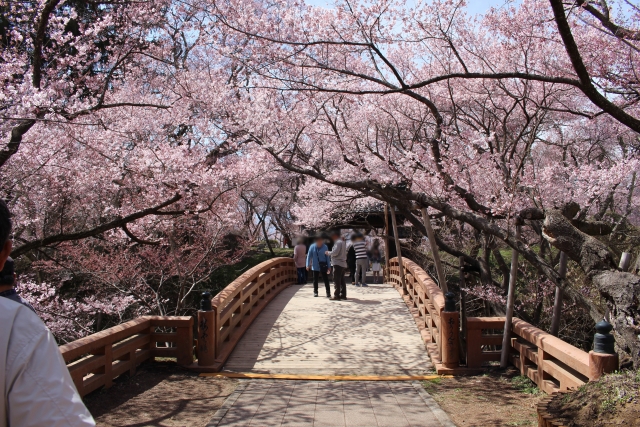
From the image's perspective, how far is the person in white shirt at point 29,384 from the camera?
4.20 feet

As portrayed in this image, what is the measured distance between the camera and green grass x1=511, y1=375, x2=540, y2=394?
19.9 feet

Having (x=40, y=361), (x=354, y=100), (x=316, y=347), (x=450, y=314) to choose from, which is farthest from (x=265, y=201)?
(x=40, y=361)

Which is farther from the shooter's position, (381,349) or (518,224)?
(381,349)

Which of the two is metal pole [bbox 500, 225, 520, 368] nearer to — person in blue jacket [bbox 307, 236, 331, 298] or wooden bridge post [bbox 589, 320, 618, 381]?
wooden bridge post [bbox 589, 320, 618, 381]

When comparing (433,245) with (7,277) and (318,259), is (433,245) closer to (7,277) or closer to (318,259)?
(318,259)

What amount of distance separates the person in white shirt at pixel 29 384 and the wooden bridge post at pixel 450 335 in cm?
650

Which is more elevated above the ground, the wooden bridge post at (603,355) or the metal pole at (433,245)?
the metal pole at (433,245)

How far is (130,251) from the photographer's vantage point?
12.2m

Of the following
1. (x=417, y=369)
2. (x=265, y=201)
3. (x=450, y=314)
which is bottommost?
(x=417, y=369)

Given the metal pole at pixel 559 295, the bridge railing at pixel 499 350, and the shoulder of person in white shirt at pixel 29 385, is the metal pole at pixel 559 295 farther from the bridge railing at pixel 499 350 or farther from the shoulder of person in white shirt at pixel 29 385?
the shoulder of person in white shirt at pixel 29 385

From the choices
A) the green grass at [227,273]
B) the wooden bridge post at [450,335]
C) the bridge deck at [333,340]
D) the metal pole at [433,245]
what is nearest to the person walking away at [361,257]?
the bridge deck at [333,340]

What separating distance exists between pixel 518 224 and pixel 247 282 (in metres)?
5.13

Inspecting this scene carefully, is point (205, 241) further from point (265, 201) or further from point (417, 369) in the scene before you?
point (265, 201)

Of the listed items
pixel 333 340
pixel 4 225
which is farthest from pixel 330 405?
pixel 4 225
